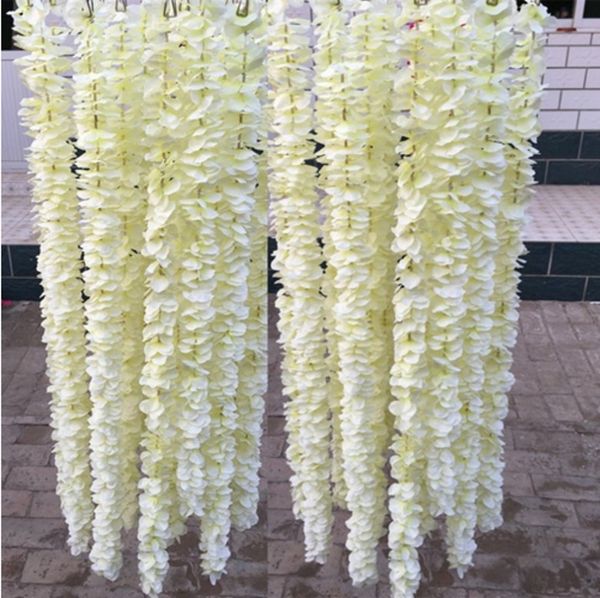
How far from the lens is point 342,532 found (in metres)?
3.46

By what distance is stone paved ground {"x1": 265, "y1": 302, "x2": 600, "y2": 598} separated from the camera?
10.3 feet

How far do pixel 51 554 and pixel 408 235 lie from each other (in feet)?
7.47

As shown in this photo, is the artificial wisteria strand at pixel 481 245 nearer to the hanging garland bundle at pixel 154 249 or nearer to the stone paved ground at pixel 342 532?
the stone paved ground at pixel 342 532

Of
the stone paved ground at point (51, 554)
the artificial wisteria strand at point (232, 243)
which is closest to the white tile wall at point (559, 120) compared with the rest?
the stone paved ground at point (51, 554)

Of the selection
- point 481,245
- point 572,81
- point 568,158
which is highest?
point 481,245

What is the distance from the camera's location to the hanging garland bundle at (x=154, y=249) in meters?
2.21

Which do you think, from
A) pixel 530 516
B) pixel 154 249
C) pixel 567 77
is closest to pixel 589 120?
pixel 567 77

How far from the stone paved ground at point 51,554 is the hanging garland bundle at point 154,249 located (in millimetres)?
195

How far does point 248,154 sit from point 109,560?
69.6 inches

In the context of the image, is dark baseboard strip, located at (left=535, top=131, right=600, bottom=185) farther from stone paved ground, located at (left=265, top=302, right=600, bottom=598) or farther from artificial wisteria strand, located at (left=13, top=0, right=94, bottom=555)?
artificial wisteria strand, located at (left=13, top=0, right=94, bottom=555)

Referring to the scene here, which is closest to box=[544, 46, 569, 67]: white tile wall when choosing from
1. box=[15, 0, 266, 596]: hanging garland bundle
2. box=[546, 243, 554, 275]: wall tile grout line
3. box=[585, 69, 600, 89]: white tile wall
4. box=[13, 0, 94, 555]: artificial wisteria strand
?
box=[585, 69, 600, 89]: white tile wall

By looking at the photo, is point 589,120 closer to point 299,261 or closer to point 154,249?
point 299,261

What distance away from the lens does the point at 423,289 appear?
237cm

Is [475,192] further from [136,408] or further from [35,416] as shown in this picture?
[35,416]
